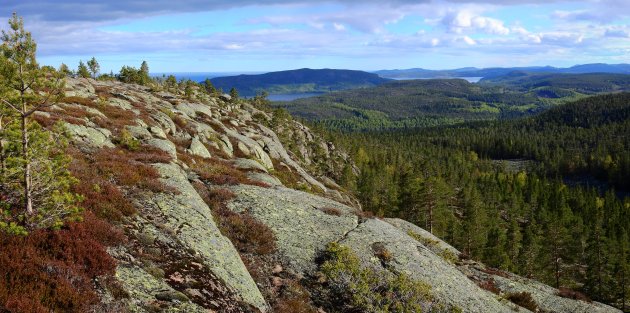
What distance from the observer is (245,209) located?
25.0 m

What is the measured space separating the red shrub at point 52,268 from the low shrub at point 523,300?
26.2m

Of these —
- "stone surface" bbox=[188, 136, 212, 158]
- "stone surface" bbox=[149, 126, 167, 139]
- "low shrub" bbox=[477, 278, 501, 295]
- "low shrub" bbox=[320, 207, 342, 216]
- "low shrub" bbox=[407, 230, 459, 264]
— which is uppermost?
"stone surface" bbox=[149, 126, 167, 139]

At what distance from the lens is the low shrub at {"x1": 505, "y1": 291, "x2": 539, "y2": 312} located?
91.8 feet

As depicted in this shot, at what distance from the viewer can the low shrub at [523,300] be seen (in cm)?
2798

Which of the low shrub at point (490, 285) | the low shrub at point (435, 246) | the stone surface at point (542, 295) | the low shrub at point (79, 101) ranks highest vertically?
the low shrub at point (79, 101)

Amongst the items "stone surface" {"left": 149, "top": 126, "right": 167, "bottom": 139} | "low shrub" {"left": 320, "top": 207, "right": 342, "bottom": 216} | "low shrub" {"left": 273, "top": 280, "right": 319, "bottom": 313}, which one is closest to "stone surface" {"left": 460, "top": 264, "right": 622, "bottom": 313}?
"low shrub" {"left": 320, "top": 207, "right": 342, "bottom": 216}

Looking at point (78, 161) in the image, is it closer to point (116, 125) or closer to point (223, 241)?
point (223, 241)

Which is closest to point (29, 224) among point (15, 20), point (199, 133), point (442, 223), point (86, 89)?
point (15, 20)

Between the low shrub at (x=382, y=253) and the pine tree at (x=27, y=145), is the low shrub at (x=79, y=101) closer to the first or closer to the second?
the pine tree at (x=27, y=145)

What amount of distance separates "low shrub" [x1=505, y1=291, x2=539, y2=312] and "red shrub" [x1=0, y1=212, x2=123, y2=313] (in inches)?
1032

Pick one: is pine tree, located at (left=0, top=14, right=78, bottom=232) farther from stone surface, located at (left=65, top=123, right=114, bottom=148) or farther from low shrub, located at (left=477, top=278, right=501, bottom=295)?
low shrub, located at (left=477, top=278, right=501, bottom=295)

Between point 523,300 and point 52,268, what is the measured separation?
28449mm

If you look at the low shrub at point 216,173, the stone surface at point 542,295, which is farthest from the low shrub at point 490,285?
the low shrub at point 216,173

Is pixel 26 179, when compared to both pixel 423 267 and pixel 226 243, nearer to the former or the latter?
pixel 226 243
